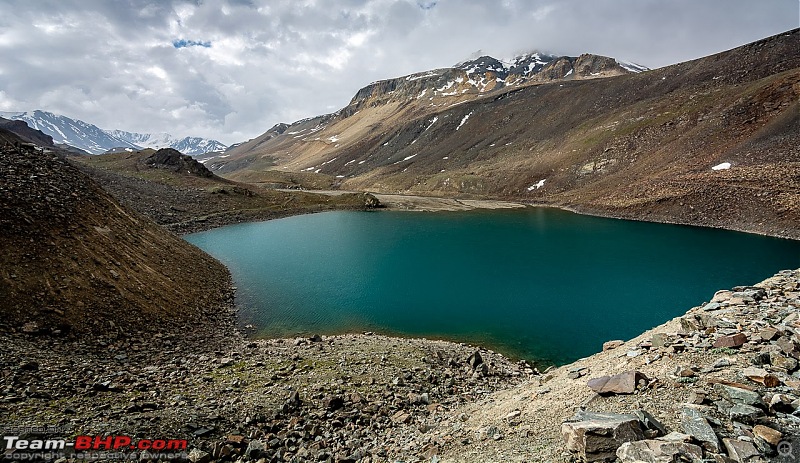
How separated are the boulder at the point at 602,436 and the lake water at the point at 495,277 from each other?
13721 millimetres

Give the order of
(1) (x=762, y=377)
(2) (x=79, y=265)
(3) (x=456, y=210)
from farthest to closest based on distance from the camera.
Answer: (3) (x=456, y=210) → (2) (x=79, y=265) → (1) (x=762, y=377)

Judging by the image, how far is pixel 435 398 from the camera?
555 inches

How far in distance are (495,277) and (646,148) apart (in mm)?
63862

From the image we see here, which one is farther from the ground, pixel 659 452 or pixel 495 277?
pixel 659 452

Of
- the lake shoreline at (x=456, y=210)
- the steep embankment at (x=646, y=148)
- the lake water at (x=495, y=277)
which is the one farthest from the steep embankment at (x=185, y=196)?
the steep embankment at (x=646, y=148)

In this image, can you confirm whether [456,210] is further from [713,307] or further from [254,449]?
[254,449]

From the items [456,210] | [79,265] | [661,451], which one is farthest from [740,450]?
[456,210]

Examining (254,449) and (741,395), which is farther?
(254,449)

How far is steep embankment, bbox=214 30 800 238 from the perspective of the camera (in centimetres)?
5419

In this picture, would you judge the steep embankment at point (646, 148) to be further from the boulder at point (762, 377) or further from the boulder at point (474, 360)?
the boulder at point (762, 377)

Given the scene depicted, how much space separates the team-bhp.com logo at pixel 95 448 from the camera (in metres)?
8.05

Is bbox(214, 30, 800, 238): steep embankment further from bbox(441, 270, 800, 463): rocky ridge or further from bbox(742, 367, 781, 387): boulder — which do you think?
bbox(742, 367, 781, 387): boulder

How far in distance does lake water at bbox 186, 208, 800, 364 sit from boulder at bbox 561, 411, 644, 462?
540 inches

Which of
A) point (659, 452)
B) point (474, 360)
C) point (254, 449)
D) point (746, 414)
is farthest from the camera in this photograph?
point (474, 360)
